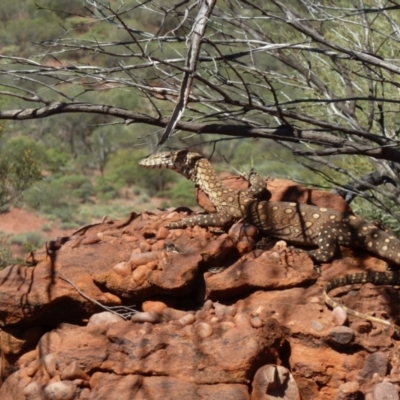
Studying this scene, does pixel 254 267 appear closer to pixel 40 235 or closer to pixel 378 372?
pixel 378 372

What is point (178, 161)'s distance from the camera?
7.00 meters

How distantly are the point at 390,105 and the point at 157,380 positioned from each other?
6920 mm

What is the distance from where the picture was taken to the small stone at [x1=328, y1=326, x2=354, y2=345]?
15.4ft

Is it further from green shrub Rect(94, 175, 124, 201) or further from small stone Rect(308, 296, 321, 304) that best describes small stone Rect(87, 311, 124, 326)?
green shrub Rect(94, 175, 124, 201)

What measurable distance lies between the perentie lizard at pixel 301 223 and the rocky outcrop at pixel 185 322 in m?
0.13

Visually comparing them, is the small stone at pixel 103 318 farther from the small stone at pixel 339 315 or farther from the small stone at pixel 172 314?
the small stone at pixel 339 315

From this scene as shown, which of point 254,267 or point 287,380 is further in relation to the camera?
point 254,267

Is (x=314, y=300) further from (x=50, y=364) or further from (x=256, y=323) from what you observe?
(x=50, y=364)

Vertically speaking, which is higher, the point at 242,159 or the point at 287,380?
the point at 287,380

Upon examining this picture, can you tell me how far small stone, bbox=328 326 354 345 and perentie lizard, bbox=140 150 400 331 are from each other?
1.94 feet

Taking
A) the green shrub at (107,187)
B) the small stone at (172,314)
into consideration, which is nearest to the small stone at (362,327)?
the small stone at (172,314)

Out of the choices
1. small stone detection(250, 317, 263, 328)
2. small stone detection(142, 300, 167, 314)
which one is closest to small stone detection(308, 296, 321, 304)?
small stone detection(250, 317, 263, 328)

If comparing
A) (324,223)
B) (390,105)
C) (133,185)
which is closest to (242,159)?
(133,185)

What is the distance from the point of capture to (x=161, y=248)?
5695mm
